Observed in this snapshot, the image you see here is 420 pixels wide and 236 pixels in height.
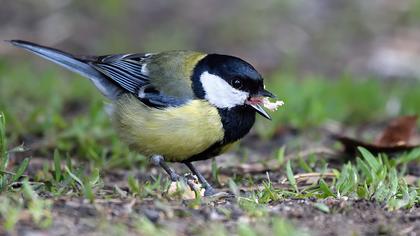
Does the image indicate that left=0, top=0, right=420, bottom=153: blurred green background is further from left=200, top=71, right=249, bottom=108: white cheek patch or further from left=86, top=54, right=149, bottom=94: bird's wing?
left=200, top=71, right=249, bottom=108: white cheek patch

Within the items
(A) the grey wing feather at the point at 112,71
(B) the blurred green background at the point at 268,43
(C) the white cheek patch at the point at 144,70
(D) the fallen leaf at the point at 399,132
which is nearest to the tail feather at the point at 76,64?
(A) the grey wing feather at the point at 112,71

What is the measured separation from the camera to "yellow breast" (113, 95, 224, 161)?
452cm

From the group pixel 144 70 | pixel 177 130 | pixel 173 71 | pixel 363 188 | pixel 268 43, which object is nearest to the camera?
pixel 363 188

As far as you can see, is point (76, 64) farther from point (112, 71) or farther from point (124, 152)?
point (124, 152)

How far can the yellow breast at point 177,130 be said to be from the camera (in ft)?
14.8

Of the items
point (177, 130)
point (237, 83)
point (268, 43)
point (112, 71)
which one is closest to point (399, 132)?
point (237, 83)

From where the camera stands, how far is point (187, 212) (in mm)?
3502

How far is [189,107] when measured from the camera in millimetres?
4613

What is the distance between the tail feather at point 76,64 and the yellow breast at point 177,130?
668 millimetres

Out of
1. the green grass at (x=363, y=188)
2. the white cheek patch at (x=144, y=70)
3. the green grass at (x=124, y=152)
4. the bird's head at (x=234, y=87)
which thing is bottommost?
the green grass at (x=363, y=188)

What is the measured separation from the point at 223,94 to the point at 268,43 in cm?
472

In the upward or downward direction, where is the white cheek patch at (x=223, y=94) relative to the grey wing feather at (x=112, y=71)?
downward

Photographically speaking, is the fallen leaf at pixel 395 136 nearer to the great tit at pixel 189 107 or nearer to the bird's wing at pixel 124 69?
the great tit at pixel 189 107

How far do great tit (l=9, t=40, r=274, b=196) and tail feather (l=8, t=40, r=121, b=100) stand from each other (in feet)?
0.92
